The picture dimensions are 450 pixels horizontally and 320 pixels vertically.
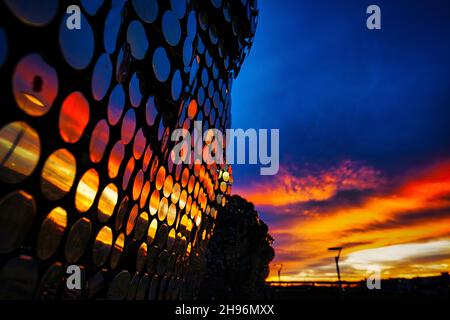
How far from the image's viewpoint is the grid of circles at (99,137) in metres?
4.76

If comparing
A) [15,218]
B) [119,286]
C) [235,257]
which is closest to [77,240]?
[15,218]

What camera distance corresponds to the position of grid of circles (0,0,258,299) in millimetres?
4762

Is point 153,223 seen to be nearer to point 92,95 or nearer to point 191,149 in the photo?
point 191,149

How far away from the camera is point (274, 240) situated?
3841 cm

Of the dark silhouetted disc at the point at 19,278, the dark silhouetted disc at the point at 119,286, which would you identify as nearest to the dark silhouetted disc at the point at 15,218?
the dark silhouetted disc at the point at 19,278

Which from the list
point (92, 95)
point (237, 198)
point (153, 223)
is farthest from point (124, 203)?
point (237, 198)

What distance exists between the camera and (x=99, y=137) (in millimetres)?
6793

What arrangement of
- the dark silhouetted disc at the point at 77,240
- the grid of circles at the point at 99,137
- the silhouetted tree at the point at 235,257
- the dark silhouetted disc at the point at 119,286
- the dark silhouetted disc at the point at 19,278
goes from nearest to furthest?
the grid of circles at the point at 99,137, the dark silhouetted disc at the point at 19,278, the dark silhouetted disc at the point at 77,240, the dark silhouetted disc at the point at 119,286, the silhouetted tree at the point at 235,257

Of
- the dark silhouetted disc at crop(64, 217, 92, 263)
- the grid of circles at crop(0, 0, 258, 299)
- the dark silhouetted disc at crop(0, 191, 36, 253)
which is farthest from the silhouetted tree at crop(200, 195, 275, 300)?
the dark silhouetted disc at crop(0, 191, 36, 253)

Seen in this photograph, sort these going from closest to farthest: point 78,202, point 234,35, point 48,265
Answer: point 48,265 → point 78,202 → point 234,35

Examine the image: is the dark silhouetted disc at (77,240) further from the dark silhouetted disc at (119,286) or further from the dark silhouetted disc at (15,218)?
the dark silhouetted disc at (119,286)

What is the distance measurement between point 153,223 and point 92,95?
20.9ft

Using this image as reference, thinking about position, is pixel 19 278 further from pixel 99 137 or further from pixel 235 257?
pixel 235 257

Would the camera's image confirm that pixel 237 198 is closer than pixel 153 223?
No
